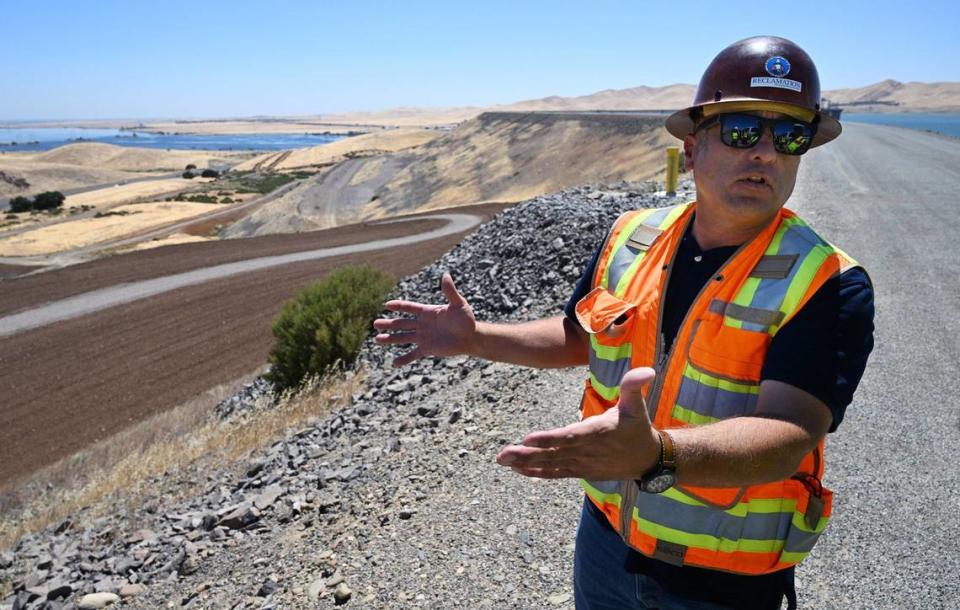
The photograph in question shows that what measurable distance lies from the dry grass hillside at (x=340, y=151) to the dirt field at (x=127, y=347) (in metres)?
84.3

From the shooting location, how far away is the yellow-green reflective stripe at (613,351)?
2264 mm

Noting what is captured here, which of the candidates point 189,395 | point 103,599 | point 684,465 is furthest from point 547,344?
point 189,395

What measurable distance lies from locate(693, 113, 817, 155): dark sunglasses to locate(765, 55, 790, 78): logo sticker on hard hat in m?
0.13

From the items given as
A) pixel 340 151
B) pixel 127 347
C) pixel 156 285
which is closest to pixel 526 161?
pixel 156 285

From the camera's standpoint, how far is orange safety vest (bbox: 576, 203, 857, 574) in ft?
6.22

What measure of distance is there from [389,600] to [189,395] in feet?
38.2

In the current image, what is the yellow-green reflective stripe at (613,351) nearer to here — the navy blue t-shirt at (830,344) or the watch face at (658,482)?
the navy blue t-shirt at (830,344)

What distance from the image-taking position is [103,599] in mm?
5848

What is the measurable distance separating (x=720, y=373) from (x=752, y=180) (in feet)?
2.02

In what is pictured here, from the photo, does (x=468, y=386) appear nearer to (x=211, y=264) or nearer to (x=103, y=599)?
(x=103, y=599)

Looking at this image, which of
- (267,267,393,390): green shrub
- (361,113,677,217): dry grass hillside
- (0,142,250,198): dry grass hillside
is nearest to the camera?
(267,267,393,390): green shrub

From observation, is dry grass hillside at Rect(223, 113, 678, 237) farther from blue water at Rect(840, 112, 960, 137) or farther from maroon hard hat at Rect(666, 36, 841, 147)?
maroon hard hat at Rect(666, 36, 841, 147)

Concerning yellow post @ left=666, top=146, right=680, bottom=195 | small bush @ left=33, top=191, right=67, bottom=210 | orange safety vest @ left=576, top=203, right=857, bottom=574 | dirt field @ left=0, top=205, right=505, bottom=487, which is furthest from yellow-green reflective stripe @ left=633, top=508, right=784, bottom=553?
small bush @ left=33, top=191, right=67, bottom=210

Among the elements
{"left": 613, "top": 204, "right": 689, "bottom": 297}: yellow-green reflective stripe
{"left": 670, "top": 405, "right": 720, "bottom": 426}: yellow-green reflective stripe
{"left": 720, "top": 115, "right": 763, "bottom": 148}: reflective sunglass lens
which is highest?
{"left": 720, "top": 115, "right": 763, "bottom": 148}: reflective sunglass lens
